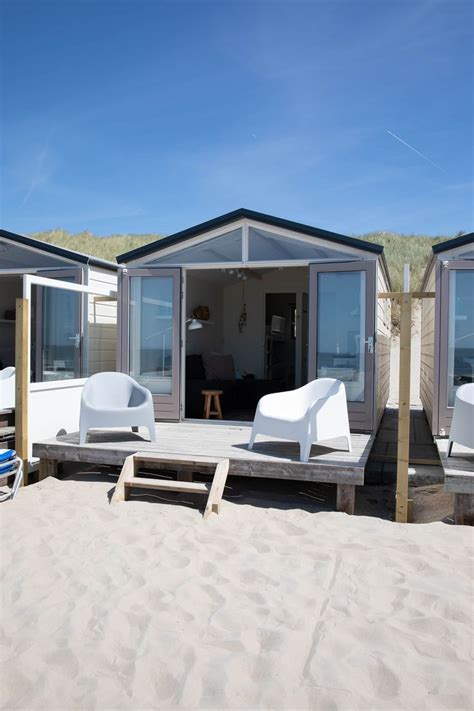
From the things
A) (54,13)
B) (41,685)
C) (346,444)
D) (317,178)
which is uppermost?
(317,178)

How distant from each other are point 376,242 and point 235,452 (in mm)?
33582

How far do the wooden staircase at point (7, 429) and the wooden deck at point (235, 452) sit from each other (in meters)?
0.42

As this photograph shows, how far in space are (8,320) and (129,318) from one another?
165 inches

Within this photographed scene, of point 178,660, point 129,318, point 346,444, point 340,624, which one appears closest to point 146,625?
point 178,660

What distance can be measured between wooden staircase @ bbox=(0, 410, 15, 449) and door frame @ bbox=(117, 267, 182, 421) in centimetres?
163

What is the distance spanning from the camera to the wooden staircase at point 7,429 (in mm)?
5906

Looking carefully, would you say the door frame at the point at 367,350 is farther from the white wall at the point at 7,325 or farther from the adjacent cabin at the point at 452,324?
the white wall at the point at 7,325

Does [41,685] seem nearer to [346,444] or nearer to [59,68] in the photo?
[346,444]

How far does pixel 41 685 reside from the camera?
7.64 feet

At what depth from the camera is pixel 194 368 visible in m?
8.97

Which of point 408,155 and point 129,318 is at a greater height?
point 408,155

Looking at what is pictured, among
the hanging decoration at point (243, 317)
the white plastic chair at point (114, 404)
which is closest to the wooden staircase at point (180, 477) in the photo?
the white plastic chair at point (114, 404)

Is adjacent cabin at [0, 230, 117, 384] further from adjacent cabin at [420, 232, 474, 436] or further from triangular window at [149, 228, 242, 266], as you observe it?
adjacent cabin at [420, 232, 474, 436]

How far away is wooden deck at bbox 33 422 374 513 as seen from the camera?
4.81m
